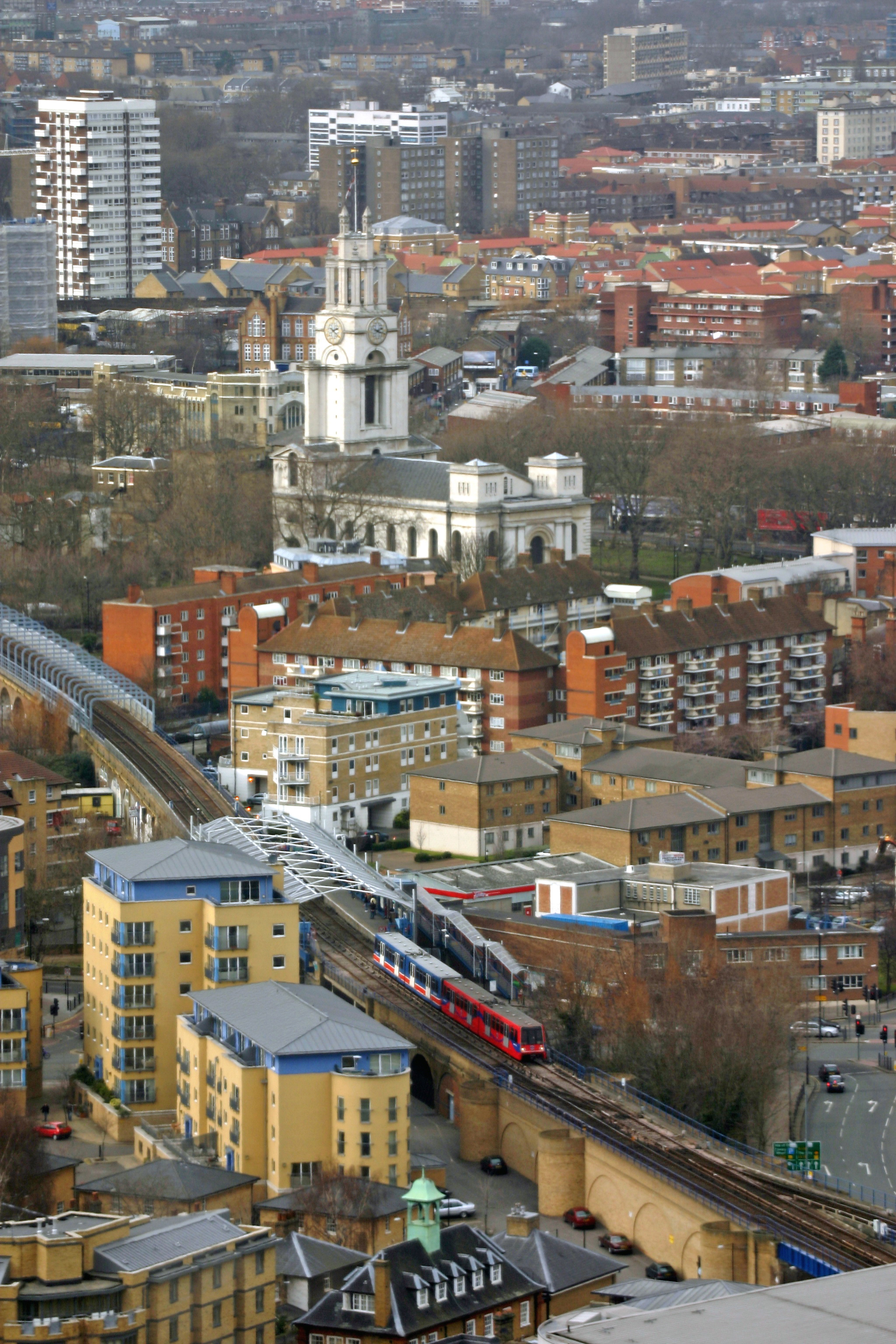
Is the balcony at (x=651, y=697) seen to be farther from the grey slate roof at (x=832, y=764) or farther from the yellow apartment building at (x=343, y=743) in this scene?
the grey slate roof at (x=832, y=764)

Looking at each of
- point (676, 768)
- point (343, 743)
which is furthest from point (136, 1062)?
point (676, 768)

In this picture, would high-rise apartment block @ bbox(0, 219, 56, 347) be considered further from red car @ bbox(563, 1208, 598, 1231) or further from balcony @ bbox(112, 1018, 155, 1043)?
red car @ bbox(563, 1208, 598, 1231)

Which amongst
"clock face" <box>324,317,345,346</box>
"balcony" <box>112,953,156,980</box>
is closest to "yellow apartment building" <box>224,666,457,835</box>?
"balcony" <box>112,953,156,980</box>

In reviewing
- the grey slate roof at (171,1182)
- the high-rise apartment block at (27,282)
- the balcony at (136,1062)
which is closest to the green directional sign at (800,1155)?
the grey slate roof at (171,1182)

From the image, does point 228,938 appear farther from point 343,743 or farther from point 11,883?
point 343,743

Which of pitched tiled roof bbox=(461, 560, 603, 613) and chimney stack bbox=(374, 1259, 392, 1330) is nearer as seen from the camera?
chimney stack bbox=(374, 1259, 392, 1330)

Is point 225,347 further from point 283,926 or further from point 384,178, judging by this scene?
point 283,926
